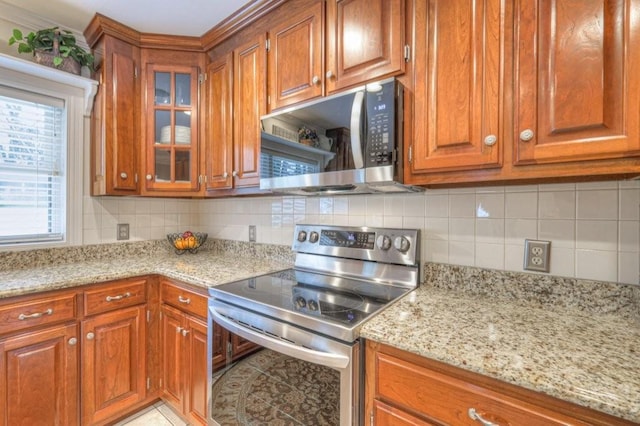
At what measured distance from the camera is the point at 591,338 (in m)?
0.83

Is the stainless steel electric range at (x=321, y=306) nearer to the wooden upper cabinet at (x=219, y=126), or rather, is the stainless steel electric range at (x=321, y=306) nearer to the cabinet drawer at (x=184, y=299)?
the cabinet drawer at (x=184, y=299)

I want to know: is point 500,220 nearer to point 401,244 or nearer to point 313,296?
point 401,244

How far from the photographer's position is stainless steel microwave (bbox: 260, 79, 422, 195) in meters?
1.16

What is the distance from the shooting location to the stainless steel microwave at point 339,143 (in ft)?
3.80

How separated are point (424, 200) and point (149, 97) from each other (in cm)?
183

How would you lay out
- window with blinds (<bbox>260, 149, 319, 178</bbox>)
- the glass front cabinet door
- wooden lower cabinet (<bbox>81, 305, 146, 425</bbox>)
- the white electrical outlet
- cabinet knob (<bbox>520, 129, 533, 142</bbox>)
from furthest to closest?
the glass front cabinet door
wooden lower cabinet (<bbox>81, 305, 146, 425</bbox>)
window with blinds (<bbox>260, 149, 319, 178</bbox>)
the white electrical outlet
cabinet knob (<bbox>520, 129, 533, 142</bbox>)

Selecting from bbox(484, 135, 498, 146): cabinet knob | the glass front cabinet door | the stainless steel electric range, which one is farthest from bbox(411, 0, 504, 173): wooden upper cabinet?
the glass front cabinet door

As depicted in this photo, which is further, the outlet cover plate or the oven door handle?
the outlet cover plate

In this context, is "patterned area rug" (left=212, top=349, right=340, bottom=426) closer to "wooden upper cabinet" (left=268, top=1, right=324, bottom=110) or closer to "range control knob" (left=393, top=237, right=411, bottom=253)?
"range control knob" (left=393, top=237, right=411, bottom=253)

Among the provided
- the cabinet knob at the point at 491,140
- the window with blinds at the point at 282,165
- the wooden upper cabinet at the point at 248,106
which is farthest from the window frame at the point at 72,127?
the cabinet knob at the point at 491,140

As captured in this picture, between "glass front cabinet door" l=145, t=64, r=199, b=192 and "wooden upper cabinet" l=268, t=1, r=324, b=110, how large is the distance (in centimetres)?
71

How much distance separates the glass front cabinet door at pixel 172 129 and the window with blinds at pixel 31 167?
54 centimetres

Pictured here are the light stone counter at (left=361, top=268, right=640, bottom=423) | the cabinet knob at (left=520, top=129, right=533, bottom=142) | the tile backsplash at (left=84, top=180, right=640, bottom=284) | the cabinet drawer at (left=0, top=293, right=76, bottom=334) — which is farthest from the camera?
the cabinet drawer at (left=0, top=293, right=76, bottom=334)

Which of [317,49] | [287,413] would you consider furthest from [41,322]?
[317,49]
